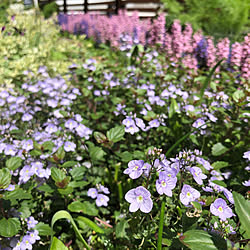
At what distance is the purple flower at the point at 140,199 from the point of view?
1.01 meters

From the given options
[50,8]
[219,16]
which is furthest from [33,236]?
[50,8]

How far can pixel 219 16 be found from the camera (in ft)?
18.9

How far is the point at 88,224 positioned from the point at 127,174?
0.50 m

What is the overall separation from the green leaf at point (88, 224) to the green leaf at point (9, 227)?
454 mm

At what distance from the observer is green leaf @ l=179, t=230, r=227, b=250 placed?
37.0 inches

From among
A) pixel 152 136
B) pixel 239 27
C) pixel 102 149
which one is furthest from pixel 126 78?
pixel 239 27

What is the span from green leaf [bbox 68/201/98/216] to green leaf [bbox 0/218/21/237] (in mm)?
317

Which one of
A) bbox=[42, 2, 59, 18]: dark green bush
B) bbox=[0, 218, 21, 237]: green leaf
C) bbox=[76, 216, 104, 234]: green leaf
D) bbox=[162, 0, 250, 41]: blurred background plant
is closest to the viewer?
bbox=[0, 218, 21, 237]: green leaf

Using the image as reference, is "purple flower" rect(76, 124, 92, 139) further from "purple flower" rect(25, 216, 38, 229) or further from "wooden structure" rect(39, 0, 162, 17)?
"wooden structure" rect(39, 0, 162, 17)

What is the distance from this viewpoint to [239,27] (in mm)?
5402

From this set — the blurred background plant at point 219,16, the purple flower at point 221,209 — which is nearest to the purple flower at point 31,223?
the purple flower at point 221,209

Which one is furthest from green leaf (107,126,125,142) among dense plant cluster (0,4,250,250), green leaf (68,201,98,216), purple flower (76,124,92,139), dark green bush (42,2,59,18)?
dark green bush (42,2,59,18)

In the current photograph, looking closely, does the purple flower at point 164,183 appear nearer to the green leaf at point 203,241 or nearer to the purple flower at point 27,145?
the green leaf at point 203,241

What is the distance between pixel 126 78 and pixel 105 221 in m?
1.31
